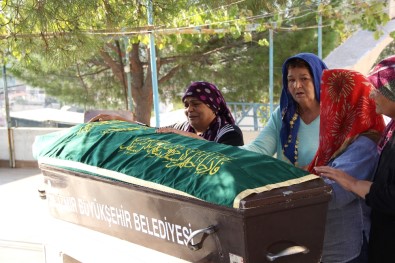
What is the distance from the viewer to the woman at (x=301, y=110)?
2178 millimetres

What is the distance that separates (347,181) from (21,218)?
5.89 m

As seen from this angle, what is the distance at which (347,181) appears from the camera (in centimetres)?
177

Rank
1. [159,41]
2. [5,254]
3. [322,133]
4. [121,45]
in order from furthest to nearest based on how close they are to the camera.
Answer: [121,45] → [159,41] → [5,254] → [322,133]

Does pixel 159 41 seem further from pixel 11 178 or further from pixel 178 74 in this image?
pixel 11 178

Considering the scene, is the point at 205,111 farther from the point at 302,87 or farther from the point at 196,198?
the point at 196,198

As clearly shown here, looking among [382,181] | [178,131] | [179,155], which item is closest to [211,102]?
[178,131]

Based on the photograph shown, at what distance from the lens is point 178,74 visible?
11305mm

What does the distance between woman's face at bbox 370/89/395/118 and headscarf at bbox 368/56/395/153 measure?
0.04 ft

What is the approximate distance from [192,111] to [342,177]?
1.15 metres

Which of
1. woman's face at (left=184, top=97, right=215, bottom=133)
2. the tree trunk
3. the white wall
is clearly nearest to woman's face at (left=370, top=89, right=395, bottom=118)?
woman's face at (left=184, top=97, right=215, bottom=133)

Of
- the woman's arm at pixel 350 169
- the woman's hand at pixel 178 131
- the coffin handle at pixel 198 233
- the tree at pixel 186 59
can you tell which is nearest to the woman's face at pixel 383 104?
the woman's arm at pixel 350 169

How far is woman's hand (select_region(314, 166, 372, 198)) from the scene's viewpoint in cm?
174

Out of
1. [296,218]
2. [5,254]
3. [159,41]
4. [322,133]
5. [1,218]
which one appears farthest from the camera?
[159,41]

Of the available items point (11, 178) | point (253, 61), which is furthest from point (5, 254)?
point (253, 61)
